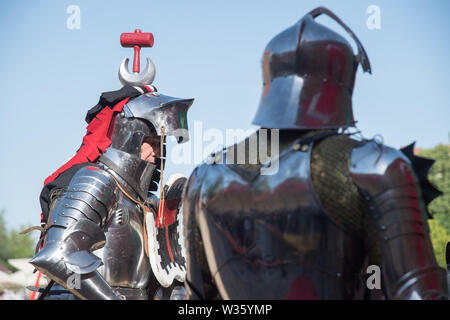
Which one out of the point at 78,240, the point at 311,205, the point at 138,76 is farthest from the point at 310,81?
the point at 138,76

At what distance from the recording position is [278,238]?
303cm

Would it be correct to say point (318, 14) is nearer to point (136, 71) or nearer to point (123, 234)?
point (123, 234)

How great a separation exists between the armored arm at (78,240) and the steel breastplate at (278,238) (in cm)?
288

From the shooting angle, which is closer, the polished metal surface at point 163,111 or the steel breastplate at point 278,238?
the steel breastplate at point 278,238

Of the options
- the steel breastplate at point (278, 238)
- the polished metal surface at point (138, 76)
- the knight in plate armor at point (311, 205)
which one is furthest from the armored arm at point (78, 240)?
the steel breastplate at point (278, 238)

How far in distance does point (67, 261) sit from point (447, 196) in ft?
140

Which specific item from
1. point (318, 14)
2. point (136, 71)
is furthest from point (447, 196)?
point (318, 14)

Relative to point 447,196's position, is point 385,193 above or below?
above

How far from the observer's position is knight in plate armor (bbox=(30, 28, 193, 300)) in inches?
231

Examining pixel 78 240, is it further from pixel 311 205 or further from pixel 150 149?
pixel 311 205

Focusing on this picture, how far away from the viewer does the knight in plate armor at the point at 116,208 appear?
19.2ft

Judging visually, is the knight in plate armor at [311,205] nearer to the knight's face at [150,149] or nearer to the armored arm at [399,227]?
the armored arm at [399,227]

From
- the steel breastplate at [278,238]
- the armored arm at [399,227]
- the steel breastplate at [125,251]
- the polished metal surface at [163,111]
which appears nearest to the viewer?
the armored arm at [399,227]

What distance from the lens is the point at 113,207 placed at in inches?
255
